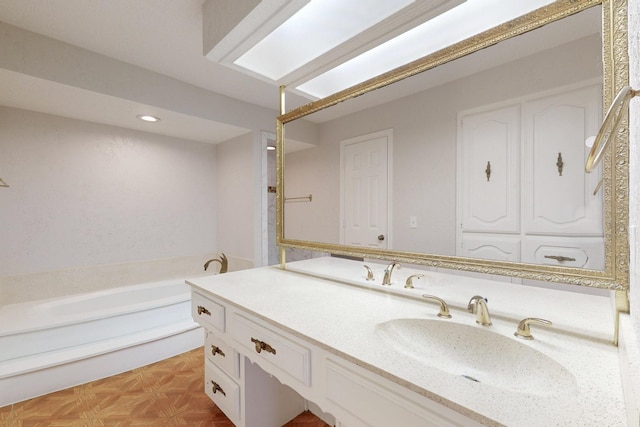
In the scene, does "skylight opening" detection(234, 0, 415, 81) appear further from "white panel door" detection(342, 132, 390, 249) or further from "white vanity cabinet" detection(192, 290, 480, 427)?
"white vanity cabinet" detection(192, 290, 480, 427)

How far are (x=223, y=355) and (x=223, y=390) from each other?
0.20m

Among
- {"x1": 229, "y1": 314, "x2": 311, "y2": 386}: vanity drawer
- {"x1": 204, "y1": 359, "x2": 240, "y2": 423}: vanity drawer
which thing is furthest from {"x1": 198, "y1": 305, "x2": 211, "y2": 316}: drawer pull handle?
{"x1": 204, "y1": 359, "x2": 240, "y2": 423}: vanity drawer

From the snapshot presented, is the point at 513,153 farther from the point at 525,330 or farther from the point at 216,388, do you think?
the point at 216,388

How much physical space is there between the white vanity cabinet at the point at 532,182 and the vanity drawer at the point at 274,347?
0.72 meters

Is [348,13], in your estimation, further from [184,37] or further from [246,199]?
[246,199]

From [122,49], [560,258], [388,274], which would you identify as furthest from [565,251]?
[122,49]

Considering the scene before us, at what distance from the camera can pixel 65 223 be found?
8.09ft

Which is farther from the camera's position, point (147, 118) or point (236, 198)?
point (236, 198)

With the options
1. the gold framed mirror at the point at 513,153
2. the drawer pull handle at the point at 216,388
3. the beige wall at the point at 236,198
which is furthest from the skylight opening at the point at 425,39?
the drawer pull handle at the point at 216,388

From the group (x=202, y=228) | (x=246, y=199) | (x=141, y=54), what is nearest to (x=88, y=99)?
(x=141, y=54)

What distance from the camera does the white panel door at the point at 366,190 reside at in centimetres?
133

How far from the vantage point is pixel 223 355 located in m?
1.43

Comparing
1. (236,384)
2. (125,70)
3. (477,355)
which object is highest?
(125,70)

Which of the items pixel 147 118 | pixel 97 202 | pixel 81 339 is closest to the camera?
pixel 81 339
